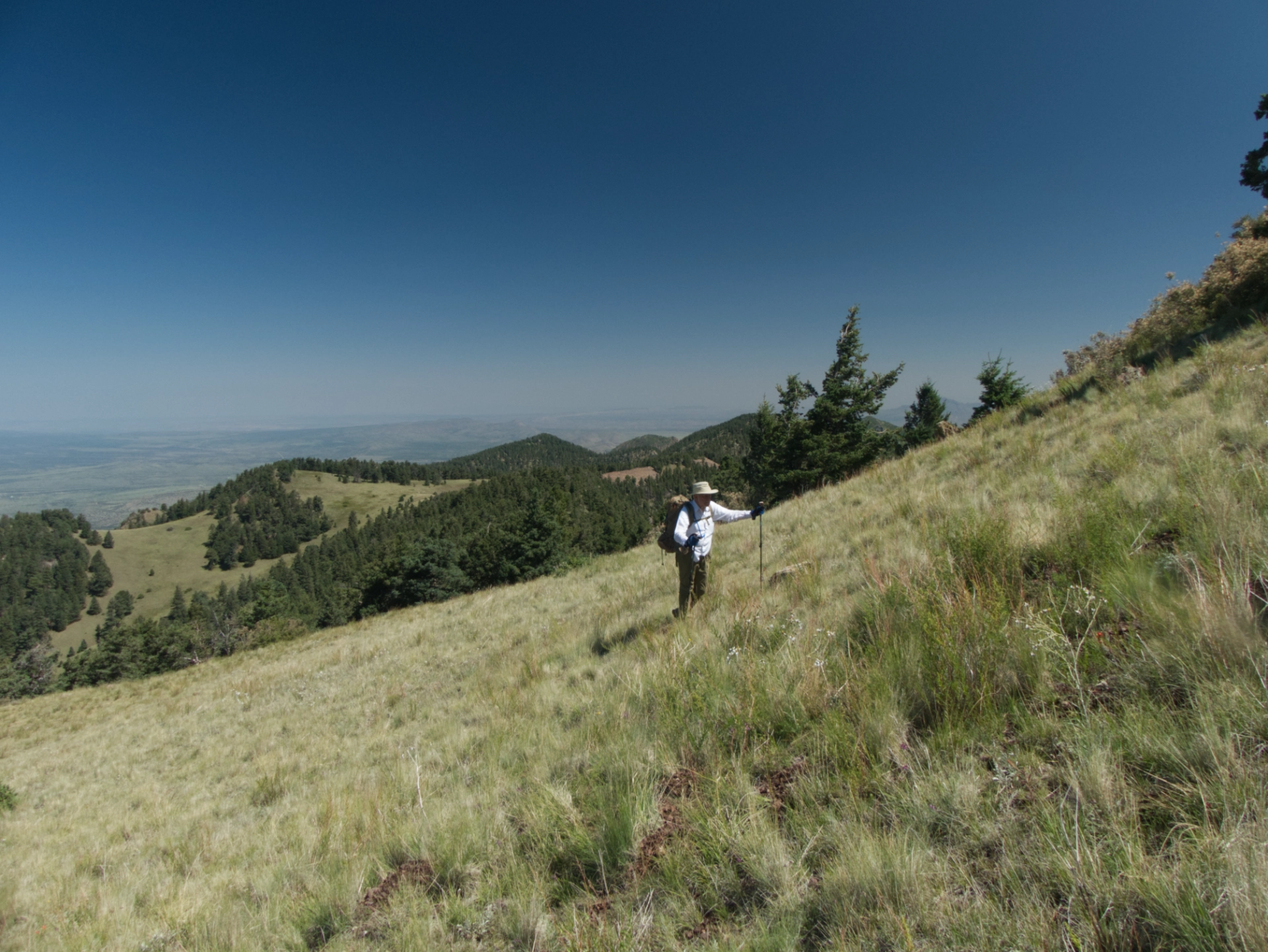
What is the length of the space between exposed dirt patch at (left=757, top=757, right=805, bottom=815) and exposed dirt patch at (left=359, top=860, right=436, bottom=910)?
1891mm

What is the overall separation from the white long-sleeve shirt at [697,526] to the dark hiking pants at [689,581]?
106mm

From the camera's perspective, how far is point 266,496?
170875mm

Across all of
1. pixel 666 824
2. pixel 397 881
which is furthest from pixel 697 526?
pixel 397 881

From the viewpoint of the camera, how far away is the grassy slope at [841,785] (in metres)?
1.54

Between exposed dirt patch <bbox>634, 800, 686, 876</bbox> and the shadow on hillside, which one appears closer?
exposed dirt patch <bbox>634, 800, 686, 876</bbox>

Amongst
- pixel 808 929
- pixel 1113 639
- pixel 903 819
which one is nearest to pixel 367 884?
pixel 808 929

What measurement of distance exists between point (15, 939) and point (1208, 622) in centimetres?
784

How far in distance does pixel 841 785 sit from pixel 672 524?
374cm

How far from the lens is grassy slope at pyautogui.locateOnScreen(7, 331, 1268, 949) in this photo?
154 centimetres

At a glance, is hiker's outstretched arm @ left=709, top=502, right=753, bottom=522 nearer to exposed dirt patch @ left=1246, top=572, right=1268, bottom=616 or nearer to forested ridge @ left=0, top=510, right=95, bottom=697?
exposed dirt patch @ left=1246, top=572, right=1268, bottom=616

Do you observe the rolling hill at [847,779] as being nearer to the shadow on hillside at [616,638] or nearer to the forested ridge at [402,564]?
the shadow on hillside at [616,638]

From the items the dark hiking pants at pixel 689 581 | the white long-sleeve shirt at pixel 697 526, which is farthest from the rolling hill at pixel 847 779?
the white long-sleeve shirt at pixel 697 526

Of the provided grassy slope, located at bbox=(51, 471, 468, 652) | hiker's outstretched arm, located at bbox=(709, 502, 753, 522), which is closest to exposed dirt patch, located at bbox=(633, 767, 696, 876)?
hiker's outstretched arm, located at bbox=(709, 502, 753, 522)

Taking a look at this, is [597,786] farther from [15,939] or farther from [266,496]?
[266,496]
